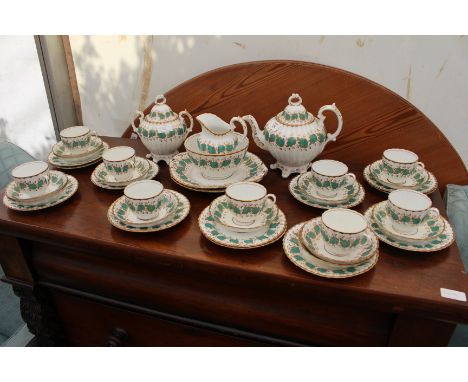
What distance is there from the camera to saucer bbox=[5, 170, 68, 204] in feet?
3.14

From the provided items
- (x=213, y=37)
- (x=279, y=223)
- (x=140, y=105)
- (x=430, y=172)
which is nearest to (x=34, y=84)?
(x=140, y=105)

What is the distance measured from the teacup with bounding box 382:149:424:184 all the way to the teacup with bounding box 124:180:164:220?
558 mm

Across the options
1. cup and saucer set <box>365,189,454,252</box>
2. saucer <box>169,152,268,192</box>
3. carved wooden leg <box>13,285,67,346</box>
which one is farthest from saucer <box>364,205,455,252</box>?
carved wooden leg <box>13,285,67,346</box>

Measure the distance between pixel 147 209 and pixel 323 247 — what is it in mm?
383

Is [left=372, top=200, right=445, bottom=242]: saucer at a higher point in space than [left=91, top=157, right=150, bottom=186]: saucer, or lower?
higher

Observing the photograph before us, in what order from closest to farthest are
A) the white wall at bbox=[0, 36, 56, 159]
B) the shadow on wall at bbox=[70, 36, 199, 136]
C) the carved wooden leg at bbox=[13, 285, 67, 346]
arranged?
the carved wooden leg at bbox=[13, 285, 67, 346] < the shadow on wall at bbox=[70, 36, 199, 136] < the white wall at bbox=[0, 36, 56, 159]

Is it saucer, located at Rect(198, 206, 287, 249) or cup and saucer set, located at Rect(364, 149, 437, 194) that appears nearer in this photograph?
saucer, located at Rect(198, 206, 287, 249)

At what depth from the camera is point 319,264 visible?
781mm

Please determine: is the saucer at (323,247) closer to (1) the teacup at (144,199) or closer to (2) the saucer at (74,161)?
(1) the teacup at (144,199)

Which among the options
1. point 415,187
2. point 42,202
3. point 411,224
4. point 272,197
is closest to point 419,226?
point 411,224

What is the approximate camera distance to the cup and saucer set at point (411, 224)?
2.70ft

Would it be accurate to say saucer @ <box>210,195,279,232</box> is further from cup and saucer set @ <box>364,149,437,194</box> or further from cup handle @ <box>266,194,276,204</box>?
cup and saucer set @ <box>364,149,437,194</box>

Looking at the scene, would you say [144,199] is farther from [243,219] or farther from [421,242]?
[421,242]

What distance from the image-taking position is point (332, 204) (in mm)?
945
